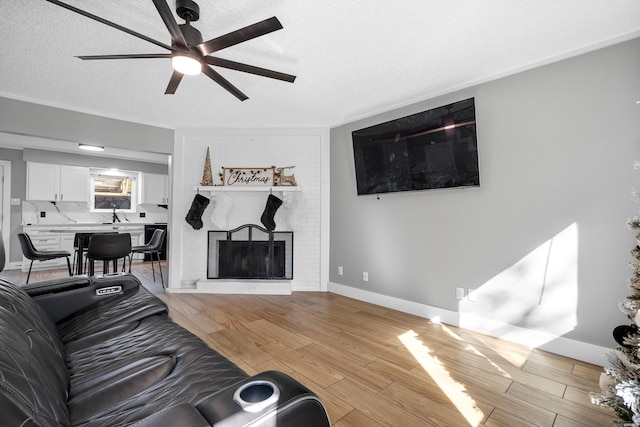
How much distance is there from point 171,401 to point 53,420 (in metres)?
0.37

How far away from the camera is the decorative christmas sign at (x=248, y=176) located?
3969mm

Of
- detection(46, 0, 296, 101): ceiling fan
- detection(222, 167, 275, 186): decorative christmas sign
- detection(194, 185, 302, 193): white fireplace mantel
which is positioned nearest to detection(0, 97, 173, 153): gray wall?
detection(194, 185, 302, 193): white fireplace mantel

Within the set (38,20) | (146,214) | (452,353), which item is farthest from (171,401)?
(146,214)

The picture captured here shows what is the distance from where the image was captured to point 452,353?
216cm

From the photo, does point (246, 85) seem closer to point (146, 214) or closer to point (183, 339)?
point (183, 339)

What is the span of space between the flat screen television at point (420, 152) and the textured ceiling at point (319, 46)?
0.33 meters

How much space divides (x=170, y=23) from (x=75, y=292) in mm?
1706

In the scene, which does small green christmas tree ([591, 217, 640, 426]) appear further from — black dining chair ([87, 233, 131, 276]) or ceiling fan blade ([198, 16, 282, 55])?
black dining chair ([87, 233, 131, 276])

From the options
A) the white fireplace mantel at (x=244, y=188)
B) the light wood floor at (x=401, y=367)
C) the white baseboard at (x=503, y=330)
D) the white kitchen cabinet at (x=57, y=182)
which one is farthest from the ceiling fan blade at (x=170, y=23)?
the white kitchen cabinet at (x=57, y=182)

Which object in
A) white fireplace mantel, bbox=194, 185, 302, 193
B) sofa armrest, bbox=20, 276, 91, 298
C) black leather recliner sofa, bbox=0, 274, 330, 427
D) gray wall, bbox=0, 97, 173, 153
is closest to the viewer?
black leather recliner sofa, bbox=0, 274, 330, 427

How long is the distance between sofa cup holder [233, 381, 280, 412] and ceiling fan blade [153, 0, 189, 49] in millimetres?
1616

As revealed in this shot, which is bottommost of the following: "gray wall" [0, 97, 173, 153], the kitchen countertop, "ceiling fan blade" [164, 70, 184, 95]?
the kitchen countertop

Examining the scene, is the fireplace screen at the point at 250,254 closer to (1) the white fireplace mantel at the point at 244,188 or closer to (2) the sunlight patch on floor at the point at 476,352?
(1) the white fireplace mantel at the point at 244,188

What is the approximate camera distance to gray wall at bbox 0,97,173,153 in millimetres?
3008
